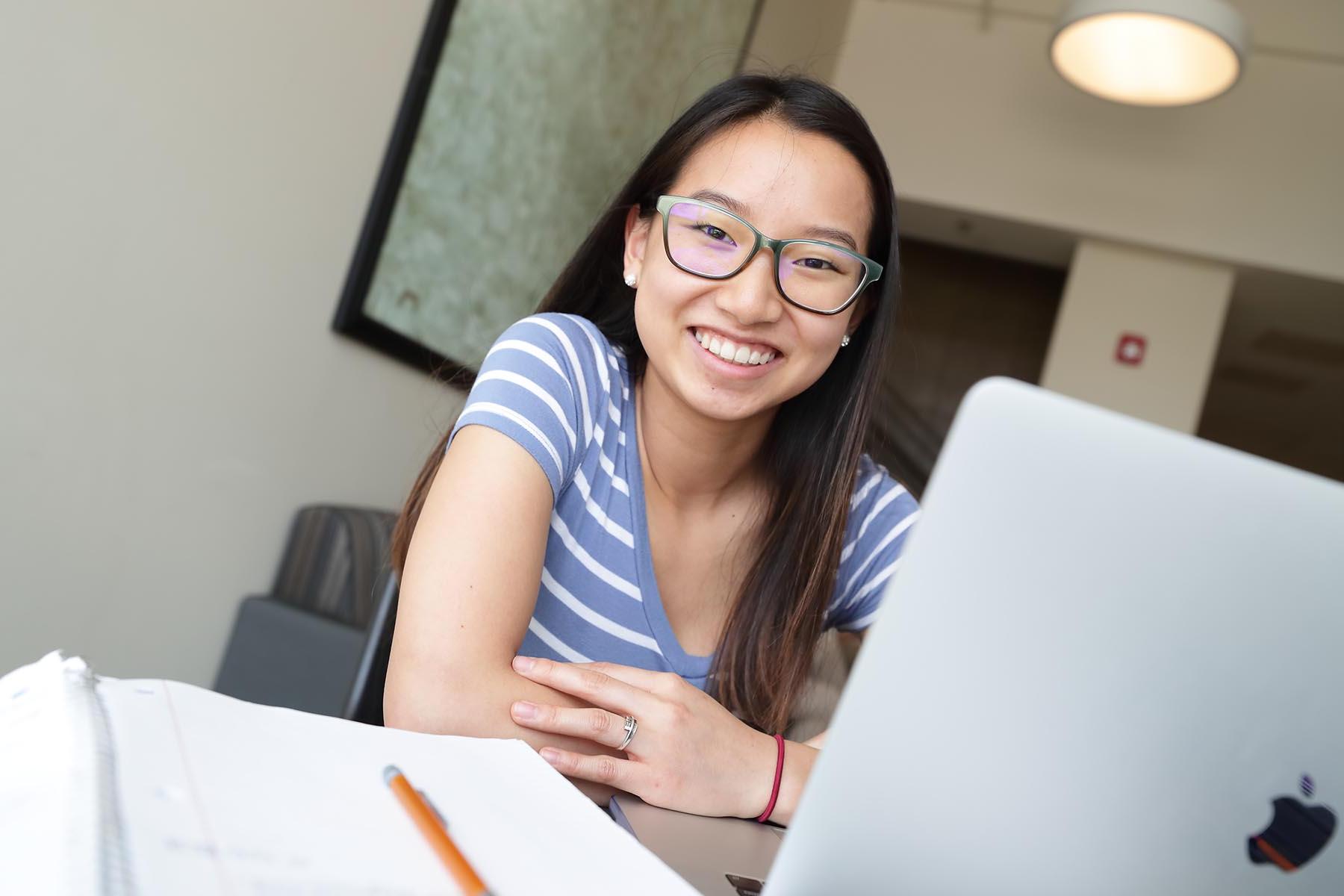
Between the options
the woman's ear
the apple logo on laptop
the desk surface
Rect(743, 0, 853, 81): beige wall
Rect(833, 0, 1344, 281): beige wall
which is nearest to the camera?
the apple logo on laptop

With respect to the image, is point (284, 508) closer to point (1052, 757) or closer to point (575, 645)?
point (575, 645)

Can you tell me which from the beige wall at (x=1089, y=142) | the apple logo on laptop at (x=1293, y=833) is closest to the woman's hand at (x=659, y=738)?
the apple logo on laptop at (x=1293, y=833)

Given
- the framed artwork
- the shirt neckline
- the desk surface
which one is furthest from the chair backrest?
the desk surface

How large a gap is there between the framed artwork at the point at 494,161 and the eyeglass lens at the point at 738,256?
79 centimetres

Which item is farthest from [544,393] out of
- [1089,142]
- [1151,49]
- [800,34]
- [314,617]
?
[1089,142]

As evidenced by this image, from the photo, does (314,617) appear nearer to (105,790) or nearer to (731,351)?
(731,351)

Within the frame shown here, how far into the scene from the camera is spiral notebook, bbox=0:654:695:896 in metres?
0.39

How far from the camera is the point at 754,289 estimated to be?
3.84ft

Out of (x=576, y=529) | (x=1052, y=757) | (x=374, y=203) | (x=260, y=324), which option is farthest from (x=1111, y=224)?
(x=1052, y=757)

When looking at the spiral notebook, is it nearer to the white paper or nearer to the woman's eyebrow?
the white paper

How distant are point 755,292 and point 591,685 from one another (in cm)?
51

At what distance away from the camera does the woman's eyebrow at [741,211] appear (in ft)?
3.86

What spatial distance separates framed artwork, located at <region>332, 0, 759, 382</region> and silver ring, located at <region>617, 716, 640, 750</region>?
3.78 feet

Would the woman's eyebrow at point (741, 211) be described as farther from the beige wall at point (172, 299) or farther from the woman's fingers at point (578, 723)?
the beige wall at point (172, 299)
